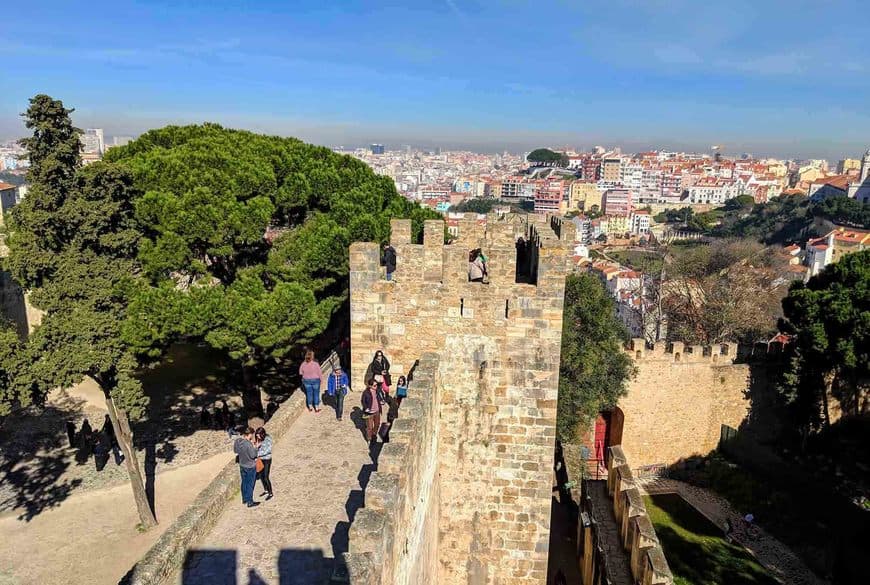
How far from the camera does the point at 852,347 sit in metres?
15.4

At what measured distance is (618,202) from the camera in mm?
119750

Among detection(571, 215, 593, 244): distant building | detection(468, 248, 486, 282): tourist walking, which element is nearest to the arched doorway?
detection(468, 248, 486, 282): tourist walking

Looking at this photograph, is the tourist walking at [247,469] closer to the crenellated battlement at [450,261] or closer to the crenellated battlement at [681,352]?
the crenellated battlement at [450,261]

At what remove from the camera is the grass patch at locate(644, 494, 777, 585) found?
1350 centimetres

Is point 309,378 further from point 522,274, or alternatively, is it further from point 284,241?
point 284,241

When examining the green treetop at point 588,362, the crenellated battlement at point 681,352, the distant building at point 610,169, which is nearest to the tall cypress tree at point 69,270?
the green treetop at point 588,362

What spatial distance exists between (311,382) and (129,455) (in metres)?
4.68

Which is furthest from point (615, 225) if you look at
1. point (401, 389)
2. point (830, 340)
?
point (401, 389)

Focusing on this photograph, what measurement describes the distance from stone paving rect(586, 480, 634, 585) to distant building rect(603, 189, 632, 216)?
110617 mm

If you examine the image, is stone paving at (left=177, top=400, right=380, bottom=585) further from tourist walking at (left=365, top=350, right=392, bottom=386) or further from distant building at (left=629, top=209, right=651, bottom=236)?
distant building at (left=629, top=209, right=651, bottom=236)

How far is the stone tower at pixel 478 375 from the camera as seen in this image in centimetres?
743

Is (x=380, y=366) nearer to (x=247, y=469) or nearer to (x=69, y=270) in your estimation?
(x=247, y=469)

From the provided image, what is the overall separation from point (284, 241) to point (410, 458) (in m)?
9.25

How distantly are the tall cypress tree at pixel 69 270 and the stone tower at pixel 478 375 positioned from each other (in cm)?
526
